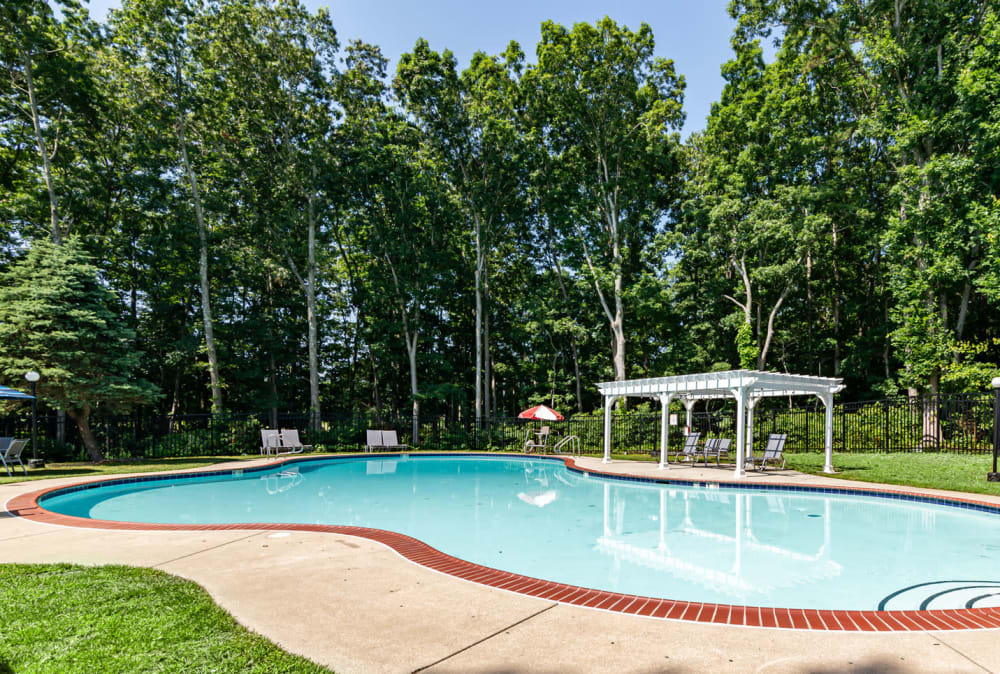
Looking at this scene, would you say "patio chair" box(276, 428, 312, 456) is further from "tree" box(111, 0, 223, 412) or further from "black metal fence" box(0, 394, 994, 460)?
"tree" box(111, 0, 223, 412)

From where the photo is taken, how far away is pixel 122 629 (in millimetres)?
3004

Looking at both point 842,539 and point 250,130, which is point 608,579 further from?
point 250,130

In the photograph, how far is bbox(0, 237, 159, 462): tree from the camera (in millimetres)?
13281

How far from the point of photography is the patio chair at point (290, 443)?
56.3 ft

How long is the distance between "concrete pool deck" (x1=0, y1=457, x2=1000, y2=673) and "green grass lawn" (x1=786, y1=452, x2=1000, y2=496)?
8.29 m

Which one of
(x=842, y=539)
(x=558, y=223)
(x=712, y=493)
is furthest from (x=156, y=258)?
(x=842, y=539)

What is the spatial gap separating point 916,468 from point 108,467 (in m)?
19.4

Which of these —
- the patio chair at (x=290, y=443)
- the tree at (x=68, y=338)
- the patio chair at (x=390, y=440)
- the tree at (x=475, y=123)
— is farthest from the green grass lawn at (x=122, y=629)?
the tree at (x=475, y=123)

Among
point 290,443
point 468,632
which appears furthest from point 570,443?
point 468,632

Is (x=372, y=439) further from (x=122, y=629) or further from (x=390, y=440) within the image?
(x=122, y=629)

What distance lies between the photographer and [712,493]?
10.3m

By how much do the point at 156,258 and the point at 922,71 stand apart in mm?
29826

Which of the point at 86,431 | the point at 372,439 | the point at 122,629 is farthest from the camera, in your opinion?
the point at 372,439

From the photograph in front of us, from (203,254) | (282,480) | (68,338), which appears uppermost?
(203,254)
